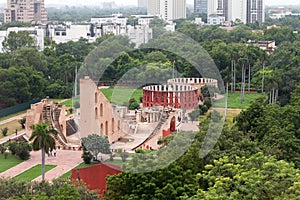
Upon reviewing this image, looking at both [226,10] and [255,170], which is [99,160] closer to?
[255,170]

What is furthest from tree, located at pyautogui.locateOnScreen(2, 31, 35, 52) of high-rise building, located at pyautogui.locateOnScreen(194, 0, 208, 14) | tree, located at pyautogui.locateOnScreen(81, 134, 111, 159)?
high-rise building, located at pyautogui.locateOnScreen(194, 0, 208, 14)

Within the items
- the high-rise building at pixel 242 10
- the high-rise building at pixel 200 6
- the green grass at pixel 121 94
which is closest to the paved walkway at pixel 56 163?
the green grass at pixel 121 94

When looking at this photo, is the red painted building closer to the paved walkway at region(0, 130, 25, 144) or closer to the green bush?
the green bush

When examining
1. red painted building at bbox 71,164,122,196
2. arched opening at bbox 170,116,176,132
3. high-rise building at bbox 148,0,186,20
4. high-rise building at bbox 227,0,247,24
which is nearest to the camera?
red painted building at bbox 71,164,122,196

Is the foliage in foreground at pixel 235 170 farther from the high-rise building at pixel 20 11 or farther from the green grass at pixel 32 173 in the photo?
the high-rise building at pixel 20 11

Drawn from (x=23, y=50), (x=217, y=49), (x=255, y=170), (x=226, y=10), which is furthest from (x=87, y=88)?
(x=226, y=10)

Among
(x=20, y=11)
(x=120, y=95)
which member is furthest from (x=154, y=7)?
(x=120, y=95)
